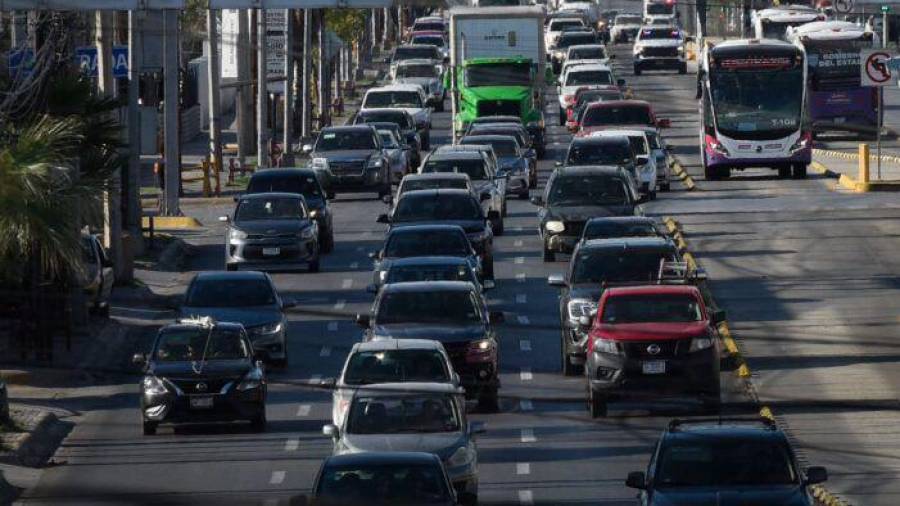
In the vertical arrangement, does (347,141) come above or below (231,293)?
above

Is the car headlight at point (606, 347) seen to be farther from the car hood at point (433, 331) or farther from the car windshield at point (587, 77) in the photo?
the car windshield at point (587, 77)

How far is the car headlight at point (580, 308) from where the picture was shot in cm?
3070

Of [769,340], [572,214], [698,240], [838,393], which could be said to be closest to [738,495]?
[838,393]

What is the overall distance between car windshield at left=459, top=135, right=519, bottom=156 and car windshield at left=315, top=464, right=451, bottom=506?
35181mm

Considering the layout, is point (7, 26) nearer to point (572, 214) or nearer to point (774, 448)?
point (572, 214)

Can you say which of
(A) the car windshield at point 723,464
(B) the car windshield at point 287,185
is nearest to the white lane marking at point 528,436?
(A) the car windshield at point 723,464

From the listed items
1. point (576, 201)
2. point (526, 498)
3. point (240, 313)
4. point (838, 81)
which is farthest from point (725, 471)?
point (838, 81)

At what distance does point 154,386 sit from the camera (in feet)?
90.7

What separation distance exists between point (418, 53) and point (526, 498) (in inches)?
2716

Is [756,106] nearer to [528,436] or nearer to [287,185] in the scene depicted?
[287,185]

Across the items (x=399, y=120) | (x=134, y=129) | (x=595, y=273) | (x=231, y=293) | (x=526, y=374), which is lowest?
(x=526, y=374)

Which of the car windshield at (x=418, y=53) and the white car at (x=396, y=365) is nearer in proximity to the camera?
the white car at (x=396, y=365)

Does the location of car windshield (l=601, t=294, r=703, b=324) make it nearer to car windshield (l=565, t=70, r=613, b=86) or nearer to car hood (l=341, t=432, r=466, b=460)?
car hood (l=341, t=432, r=466, b=460)

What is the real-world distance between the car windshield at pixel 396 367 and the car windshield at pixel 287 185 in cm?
1953
